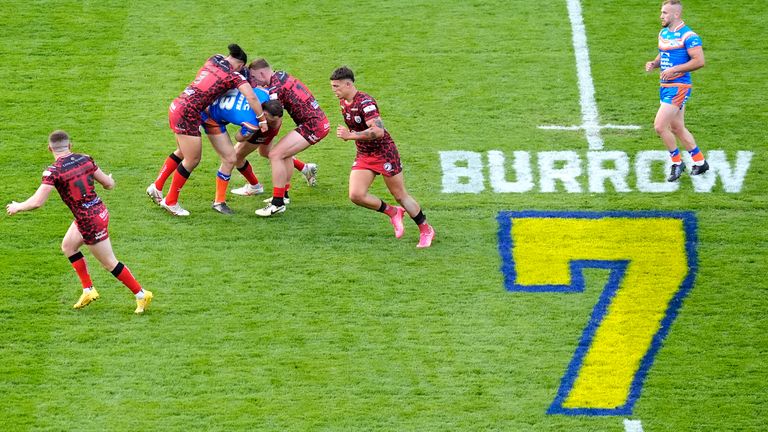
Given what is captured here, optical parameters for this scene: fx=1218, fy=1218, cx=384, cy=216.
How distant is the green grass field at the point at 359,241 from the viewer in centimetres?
1036

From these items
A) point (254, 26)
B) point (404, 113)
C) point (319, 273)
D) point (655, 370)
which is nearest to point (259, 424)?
point (319, 273)

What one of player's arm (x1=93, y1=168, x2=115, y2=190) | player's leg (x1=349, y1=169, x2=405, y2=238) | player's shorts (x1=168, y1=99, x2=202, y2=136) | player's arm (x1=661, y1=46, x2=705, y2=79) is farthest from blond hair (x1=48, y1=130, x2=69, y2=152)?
player's arm (x1=661, y1=46, x2=705, y2=79)

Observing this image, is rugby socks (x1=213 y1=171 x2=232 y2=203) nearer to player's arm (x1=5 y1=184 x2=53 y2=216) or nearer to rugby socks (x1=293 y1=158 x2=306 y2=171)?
rugby socks (x1=293 y1=158 x2=306 y2=171)

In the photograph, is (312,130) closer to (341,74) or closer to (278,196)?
(278,196)

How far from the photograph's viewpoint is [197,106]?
1299 cm

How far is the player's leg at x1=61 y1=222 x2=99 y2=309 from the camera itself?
37.0 feet

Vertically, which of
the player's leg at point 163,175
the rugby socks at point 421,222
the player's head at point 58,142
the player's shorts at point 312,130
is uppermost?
the player's head at point 58,142

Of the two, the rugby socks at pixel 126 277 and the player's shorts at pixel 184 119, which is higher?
the player's shorts at pixel 184 119

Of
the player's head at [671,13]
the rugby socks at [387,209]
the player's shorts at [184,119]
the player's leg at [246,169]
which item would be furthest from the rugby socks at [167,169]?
the player's head at [671,13]

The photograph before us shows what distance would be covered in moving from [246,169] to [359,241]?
174 cm

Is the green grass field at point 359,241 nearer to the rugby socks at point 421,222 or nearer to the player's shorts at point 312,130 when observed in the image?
the rugby socks at point 421,222

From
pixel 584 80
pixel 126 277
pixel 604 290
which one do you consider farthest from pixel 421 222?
pixel 584 80

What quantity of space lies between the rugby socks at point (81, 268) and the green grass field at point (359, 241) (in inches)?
11.8

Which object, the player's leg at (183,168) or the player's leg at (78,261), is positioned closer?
the player's leg at (78,261)
